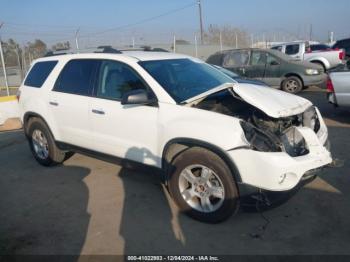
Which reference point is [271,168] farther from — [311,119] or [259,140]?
[311,119]

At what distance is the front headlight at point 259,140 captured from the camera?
336 cm

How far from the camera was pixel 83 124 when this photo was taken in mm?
4887

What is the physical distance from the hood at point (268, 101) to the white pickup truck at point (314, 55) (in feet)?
42.4

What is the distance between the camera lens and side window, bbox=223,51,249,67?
12.4m

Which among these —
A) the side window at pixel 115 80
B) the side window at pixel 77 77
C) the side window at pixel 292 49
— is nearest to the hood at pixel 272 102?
the side window at pixel 115 80

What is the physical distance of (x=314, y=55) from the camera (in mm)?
16625

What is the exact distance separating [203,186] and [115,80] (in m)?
1.82

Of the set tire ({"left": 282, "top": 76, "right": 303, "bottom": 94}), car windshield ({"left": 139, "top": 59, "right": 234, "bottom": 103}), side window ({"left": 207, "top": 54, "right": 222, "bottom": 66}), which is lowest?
tire ({"left": 282, "top": 76, "right": 303, "bottom": 94})

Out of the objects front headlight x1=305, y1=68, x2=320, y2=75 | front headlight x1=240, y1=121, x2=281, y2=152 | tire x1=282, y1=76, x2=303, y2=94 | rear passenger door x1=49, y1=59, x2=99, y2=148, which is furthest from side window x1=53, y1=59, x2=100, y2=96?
front headlight x1=305, y1=68, x2=320, y2=75

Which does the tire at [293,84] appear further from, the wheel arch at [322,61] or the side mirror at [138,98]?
the side mirror at [138,98]

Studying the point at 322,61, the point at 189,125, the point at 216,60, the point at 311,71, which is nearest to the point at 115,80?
the point at 189,125

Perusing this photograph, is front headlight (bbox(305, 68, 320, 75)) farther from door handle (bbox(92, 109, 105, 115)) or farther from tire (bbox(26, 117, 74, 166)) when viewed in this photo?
door handle (bbox(92, 109, 105, 115))

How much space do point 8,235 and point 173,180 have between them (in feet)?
6.24

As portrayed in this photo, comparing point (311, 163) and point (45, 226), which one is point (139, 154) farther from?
point (311, 163)
